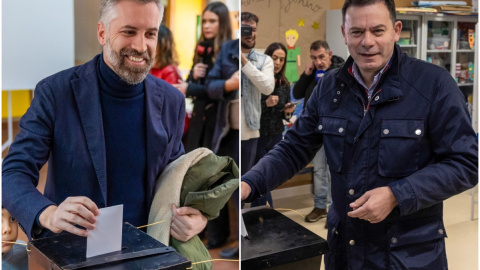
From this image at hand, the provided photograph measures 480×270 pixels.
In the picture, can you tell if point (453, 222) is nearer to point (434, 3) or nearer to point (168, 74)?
point (434, 3)

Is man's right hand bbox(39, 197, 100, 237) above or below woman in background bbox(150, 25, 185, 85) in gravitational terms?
below

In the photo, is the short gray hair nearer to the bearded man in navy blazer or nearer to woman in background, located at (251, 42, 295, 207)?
the bearded man in navy blazer

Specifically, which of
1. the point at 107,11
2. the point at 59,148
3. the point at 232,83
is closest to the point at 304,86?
the point at 232,83

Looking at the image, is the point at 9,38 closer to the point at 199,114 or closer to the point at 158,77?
the point at 158,77

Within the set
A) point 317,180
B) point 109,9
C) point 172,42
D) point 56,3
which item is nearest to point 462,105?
point 317,180

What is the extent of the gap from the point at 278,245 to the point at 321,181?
1.22 feet

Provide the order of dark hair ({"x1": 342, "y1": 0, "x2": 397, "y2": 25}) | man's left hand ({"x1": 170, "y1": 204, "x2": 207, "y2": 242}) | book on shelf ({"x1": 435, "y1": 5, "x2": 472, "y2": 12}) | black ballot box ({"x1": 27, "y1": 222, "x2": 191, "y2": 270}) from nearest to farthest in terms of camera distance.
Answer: black ballot box ({"x1": 27, "y1": 222, "x2": 191, "y2": 270})
man's left hand ({"x1": 170, "y1": 204, "x2": 207, "y2": 242})
dark hair ({"x1": 342, "y1": 0, "x2": 397, "y2": 25})
book on shelf ({"x1": 435, "y1": 5, "x2": 472, "y2": 12})

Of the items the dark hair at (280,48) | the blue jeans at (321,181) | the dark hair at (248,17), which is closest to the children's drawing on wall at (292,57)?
the dark hair at (280,48)

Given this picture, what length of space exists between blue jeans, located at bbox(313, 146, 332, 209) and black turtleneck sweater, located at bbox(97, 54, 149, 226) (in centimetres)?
74

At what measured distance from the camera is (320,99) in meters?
1.98

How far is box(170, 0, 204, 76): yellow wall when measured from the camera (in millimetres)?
1611

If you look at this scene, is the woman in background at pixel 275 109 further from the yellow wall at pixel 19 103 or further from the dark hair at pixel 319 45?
the yellow wall at pixel 19 103

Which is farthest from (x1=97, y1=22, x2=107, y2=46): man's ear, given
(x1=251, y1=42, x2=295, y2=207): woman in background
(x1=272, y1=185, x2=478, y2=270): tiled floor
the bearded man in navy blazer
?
→ (x1=272, y1=185, x2=478, y2=270): tiled floor

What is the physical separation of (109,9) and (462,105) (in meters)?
1.11
